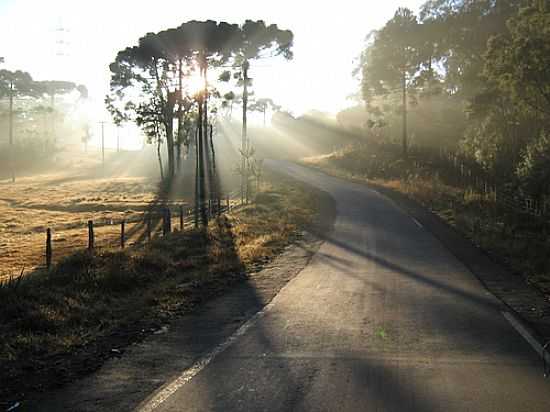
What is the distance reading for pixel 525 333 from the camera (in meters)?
7.87

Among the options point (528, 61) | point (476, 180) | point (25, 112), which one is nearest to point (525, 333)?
point (528, 61)

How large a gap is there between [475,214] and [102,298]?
65.4ft

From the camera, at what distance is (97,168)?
88125 mm

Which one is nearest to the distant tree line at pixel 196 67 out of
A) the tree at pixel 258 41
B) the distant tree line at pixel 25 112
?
the tree at pixel 258 41

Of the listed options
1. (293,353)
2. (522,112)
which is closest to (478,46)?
(522,112)

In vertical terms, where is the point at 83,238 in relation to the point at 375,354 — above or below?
below

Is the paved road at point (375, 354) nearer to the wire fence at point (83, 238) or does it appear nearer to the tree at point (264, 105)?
the wire fence at point (83, 238)

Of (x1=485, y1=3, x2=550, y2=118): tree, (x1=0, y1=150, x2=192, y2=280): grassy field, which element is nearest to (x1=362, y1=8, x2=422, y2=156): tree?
(x1=485, y1=3, x2=550, y2=118): tree

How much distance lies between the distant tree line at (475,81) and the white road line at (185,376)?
82.0ft

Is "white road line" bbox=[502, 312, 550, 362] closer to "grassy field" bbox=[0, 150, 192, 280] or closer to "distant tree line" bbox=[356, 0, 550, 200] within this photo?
"grassy field" bbox=[0, 150, 192, 280]

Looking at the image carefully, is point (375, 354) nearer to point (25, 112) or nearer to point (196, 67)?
point (196, 67)

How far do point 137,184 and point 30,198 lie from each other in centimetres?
1144

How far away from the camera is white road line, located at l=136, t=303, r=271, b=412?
538cm

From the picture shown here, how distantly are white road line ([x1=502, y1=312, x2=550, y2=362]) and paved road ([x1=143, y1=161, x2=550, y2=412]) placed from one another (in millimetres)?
117
